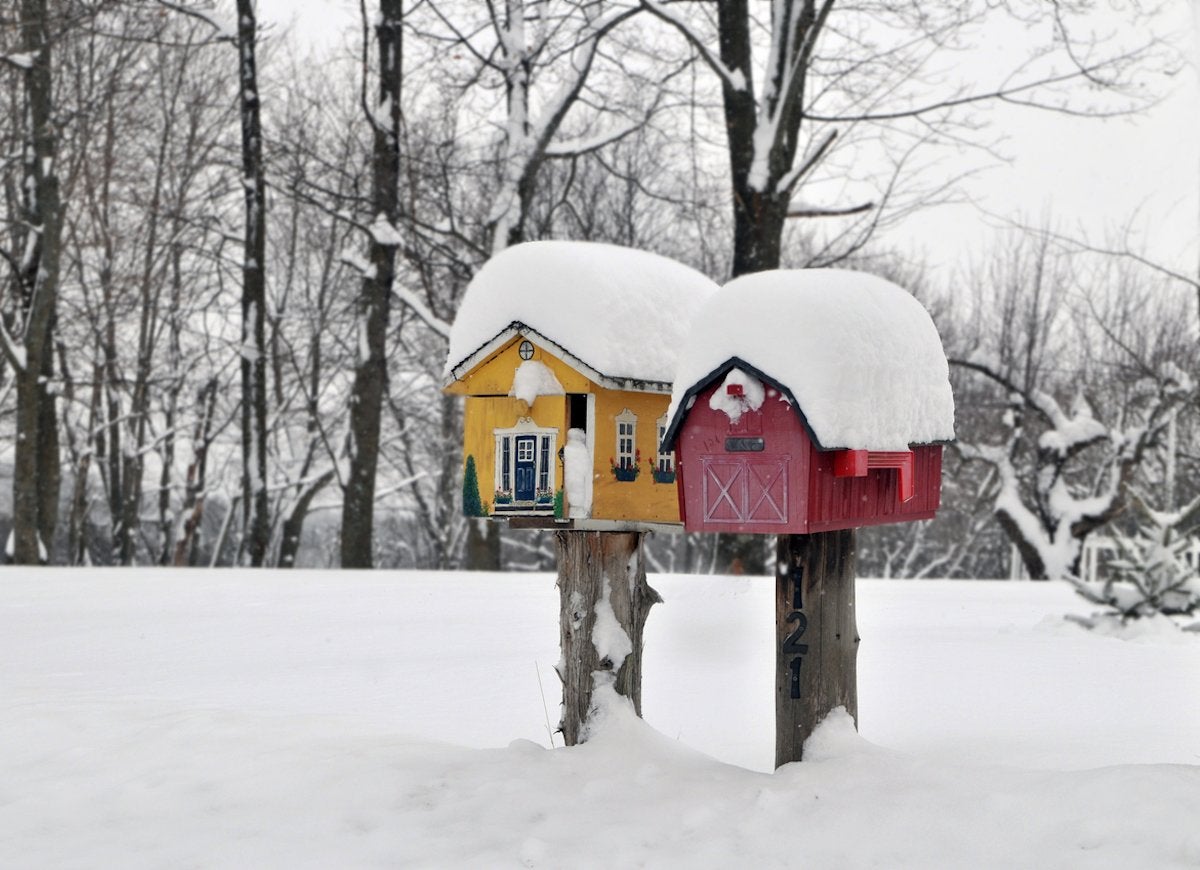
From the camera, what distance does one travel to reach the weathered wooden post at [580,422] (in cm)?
488

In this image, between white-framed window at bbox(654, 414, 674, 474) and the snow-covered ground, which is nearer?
the snow-covered ground

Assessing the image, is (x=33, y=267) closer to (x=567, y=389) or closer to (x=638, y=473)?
(x=567, y=389)

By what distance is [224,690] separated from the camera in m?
6.87

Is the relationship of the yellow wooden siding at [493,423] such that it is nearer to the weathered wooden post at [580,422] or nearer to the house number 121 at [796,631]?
the weathered wooden post at [580,422]

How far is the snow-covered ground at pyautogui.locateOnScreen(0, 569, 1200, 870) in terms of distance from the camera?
13.5 ft

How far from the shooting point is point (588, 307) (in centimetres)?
493

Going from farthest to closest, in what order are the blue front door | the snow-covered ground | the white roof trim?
the blue front door < the white roof trim < the snow-covered ground

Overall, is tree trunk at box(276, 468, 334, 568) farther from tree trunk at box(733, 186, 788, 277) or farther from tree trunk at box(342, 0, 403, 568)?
tree trunk at box(733, 186, 788, 277)

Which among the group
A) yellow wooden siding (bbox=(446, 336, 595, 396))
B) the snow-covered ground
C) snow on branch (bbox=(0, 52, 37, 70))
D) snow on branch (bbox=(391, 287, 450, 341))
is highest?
snow on branch (bbox=(0, 52, 37, 70))

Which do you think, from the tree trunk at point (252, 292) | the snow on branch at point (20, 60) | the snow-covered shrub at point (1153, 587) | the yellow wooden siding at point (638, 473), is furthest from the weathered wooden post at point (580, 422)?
the snow on branch at point (20, 60)

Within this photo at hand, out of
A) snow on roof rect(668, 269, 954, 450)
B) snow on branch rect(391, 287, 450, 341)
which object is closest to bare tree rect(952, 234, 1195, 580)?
snow on branch rect(391, 287, 450, 341)

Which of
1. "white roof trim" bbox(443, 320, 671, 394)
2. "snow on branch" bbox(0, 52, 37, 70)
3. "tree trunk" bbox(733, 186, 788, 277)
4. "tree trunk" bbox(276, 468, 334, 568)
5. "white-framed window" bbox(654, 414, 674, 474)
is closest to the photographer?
"white roof trim" bbox(443, 320, 671, 394)

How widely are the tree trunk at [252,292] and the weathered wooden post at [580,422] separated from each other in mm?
9676

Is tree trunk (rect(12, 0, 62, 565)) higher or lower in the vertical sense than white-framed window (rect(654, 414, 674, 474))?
higher
